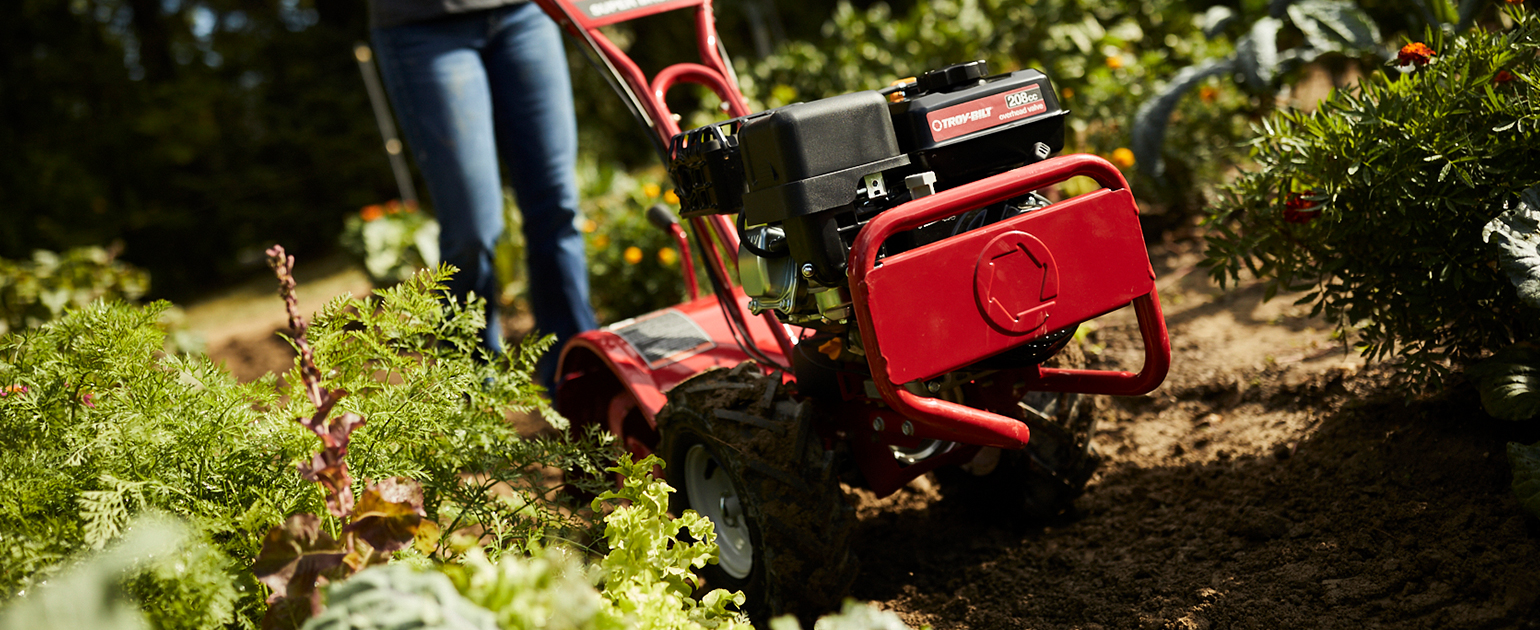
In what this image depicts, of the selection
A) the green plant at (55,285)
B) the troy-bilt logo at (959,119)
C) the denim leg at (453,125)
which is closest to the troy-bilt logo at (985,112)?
the troy-bilt logo at (959,119)

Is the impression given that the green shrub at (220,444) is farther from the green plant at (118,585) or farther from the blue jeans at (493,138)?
the blue jeans at (493,138)

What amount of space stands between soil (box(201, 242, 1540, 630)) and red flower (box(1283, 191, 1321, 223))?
1.23 feet

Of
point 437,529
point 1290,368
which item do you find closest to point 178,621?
point 437,529

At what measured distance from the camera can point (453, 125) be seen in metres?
2.61

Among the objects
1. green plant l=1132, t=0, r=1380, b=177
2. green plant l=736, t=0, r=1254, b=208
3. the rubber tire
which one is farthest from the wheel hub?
green plant l=736, t=0, r=1254, b=208

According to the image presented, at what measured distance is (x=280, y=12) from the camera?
8.46m

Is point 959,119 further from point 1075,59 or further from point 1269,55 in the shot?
point 1075,59

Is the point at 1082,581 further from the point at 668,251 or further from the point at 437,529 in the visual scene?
the point at 668,251

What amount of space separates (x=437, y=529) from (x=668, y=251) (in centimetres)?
253

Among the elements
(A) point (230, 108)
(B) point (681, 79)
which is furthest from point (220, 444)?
(A) point (230, 108)

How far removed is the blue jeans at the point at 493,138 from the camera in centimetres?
261

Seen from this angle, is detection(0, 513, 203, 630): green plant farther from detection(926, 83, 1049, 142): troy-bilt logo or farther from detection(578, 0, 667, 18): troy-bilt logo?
detection(578, 0, 667, 18): troy-bilt logo

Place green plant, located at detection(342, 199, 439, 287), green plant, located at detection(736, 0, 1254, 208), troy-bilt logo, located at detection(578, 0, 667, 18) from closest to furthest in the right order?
1. troy-bilt logo, located at detection(578, 0, 667, 18)
2. green plant, located at detection(736, 0, 1254, 208)
3. green plant, located at detection(342, 199, 439, 287)

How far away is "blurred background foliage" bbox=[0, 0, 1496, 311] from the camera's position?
6778 millimetres
